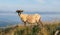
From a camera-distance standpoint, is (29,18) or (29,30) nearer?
(29,30)

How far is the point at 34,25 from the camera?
14562 mm

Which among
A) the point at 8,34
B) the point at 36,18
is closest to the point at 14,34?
the point at 8,34

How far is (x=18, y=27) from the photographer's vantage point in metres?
14.6

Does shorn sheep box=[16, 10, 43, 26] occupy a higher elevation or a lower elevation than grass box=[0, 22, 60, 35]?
higher

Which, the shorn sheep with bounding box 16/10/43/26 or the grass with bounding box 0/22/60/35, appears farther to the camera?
the shorn sheep with bounding box 16/10/43/26

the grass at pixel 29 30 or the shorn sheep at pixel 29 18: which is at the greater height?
the shorn sheep at pixel 29 18

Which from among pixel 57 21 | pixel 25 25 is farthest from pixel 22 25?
pixel 57 21

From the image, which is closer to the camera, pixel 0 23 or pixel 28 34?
pixel 28 34

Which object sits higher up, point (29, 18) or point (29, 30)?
point (29, 18)

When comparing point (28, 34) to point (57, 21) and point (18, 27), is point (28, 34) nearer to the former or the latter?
point (18, 27)

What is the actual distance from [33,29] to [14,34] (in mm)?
696

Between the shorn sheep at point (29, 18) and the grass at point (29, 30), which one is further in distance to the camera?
the shorn sheep at point (29, 18)

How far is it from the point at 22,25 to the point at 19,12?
506 mm

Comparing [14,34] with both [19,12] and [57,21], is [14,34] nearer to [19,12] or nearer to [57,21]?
[19,12]
